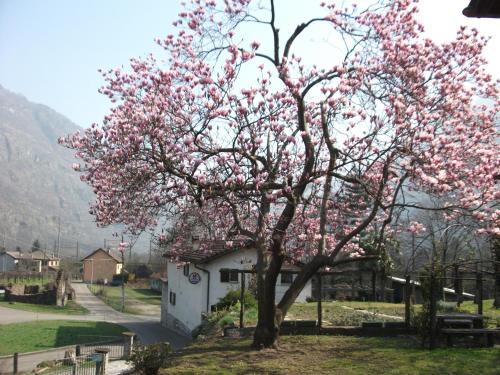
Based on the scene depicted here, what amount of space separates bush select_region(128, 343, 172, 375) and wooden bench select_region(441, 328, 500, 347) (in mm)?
5694

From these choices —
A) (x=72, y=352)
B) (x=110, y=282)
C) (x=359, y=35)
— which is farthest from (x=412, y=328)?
(x=110, y=282)

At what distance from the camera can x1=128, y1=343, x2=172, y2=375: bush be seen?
10828 mm

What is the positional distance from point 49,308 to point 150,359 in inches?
1960

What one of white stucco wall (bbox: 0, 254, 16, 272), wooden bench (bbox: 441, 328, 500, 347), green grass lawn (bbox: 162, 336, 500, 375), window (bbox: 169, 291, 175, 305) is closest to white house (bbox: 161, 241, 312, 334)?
window (bbox: 169, 291, 175, 305)

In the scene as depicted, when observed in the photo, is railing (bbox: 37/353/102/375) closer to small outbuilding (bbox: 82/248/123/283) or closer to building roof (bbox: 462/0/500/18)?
building roof (bbox: 462/0/500/18)

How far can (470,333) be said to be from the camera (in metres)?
10.9

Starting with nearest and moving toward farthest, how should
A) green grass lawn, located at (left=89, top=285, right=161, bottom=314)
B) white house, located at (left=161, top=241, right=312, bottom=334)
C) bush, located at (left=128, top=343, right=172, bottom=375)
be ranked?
1. bush, located at (left=128, top=343, right=172, bottom=375)
2. white house, located at (left=161, top=241, right=312, bottom=334)
3. green grass lawn, located at (left=89, top=285, right=161, bottom=314)

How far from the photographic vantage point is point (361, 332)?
43.9ft

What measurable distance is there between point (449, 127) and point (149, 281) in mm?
80138

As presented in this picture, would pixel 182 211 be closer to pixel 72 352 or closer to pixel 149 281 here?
pixel 72 352

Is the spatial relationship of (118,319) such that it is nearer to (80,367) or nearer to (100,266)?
(80,367)

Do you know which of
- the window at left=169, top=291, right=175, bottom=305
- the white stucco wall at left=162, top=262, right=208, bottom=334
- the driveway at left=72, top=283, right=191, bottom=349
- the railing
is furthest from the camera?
the window at left=169, top=291, right=175, bottom=305

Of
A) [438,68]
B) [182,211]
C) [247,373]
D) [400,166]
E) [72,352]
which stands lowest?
[72,352]

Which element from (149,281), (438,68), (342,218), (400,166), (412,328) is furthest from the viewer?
(149,281)
